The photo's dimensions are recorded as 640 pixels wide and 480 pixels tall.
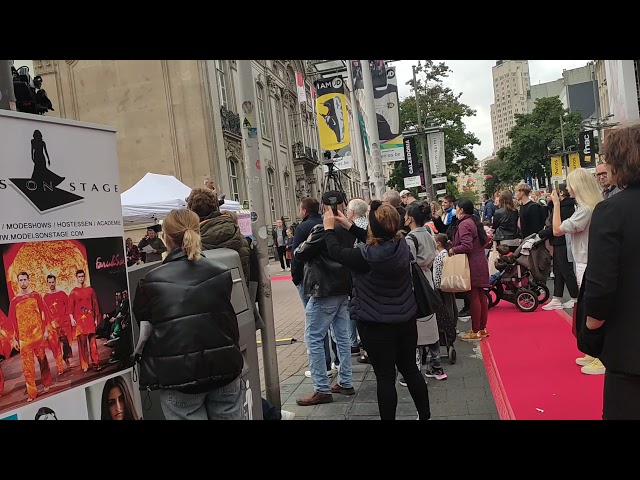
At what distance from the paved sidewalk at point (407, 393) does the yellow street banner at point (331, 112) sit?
22.9 ft

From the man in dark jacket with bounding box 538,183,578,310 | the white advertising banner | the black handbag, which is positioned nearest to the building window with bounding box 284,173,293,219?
the white advertising banner

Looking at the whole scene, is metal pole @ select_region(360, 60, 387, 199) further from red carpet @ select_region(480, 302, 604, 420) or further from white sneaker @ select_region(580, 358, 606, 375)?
white sneaker @ select_region(580, 358, 606, 375)

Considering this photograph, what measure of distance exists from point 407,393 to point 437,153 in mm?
22443

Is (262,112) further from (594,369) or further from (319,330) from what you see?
(594,369)

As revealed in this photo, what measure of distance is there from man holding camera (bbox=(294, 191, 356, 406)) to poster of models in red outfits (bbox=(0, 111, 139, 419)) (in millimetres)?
2157

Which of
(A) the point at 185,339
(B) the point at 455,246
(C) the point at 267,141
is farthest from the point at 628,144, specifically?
(C) the point at 267,141

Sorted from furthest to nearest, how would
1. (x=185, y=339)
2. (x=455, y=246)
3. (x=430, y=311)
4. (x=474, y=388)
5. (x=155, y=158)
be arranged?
1. (x=155, y=158)
2. (x=455, y=246)
3. (x=474, y=388)
4. (x=430, y=311)
5. (x=185, y=339)

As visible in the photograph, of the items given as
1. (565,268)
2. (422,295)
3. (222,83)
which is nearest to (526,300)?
(565,268)

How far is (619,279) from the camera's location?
101 inches

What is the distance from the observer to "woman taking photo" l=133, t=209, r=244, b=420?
118 inches

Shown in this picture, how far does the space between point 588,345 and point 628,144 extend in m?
0.99
